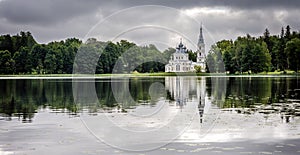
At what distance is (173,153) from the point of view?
14.1 metres

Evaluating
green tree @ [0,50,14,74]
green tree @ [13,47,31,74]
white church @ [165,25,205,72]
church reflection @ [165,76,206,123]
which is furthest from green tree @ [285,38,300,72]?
green tree @ [0,50,14,74]

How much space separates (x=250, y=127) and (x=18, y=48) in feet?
532

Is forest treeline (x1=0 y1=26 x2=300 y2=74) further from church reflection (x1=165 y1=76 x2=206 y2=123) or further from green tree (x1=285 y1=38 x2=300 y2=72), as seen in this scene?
church reflection (x1=165 y1=76 x2=206 y2=123)

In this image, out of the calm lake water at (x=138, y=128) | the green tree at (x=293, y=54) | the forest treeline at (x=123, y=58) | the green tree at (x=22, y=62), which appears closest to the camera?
the calm lake water at (x=138, y=128)

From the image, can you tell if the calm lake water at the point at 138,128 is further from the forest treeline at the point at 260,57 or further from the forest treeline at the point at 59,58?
the forest treeline at the point at 59,58

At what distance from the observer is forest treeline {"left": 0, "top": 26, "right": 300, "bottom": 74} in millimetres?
138375

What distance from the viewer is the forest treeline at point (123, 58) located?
13838cm

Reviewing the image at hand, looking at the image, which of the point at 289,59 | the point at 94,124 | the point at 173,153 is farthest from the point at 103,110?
the point at 289,59

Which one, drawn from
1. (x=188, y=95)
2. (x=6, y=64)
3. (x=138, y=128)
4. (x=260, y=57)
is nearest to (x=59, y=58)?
(x=6, y=64)

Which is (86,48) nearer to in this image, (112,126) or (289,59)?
(289,59)

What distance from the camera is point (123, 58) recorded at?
142250 millimetres

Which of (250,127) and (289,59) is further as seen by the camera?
(289,59)

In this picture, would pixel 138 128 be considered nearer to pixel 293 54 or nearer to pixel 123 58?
pixel 293 54

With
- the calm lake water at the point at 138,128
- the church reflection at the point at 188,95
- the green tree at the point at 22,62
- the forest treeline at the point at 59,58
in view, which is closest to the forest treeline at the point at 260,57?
the forest treeline at the point at 59,58
